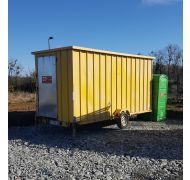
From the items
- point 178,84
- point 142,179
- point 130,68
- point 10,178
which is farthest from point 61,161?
point 178,84

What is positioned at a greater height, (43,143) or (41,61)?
(41,61)

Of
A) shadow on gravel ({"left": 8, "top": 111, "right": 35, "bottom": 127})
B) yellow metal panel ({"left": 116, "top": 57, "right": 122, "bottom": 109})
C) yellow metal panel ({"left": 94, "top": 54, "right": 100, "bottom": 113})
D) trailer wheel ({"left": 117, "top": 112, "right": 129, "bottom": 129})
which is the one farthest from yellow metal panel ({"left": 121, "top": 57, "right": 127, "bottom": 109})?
shadow on gravel ({"left": 8, "top": 111, "right": 35, "bottom": 127})

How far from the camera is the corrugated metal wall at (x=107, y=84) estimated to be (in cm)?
1034

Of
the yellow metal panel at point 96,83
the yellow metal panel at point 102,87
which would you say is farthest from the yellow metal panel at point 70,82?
the yellow metal panel at point 102,87

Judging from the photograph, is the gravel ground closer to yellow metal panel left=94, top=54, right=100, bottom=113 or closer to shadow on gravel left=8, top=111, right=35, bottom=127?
yellow metal panel left=94, top=54, right=100, bottom=113

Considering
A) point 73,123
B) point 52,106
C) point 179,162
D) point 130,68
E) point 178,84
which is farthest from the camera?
point 178,84

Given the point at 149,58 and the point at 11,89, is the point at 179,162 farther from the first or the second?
the point at 11,89

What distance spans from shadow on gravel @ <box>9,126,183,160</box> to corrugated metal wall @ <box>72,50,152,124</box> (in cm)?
79

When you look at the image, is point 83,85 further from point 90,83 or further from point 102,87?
point 102,87

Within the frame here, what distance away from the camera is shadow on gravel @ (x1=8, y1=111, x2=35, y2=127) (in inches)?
529

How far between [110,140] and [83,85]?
202 centimetres

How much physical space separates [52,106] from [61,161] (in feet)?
12.4

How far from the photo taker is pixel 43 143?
9.52 metres

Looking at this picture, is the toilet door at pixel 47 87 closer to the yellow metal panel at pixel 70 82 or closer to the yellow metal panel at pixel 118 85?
the yellow metal panel at pixel 70 82
